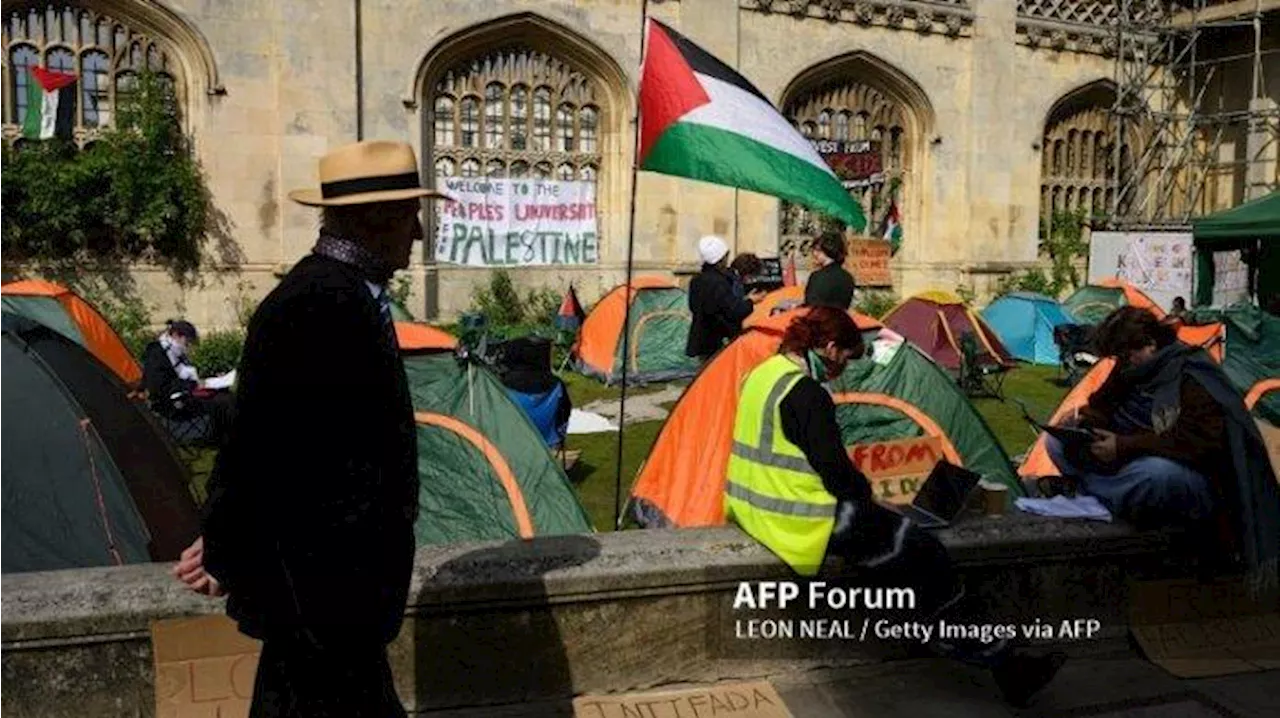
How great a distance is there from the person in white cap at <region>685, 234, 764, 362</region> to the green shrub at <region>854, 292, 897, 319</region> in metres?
9.44

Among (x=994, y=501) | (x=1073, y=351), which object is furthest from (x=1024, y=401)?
(x=994, y=501)

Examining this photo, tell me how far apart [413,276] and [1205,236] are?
10498 mm

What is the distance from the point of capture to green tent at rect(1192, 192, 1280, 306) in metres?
12.6

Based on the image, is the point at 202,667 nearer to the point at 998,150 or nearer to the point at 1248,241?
the point at 1248,241

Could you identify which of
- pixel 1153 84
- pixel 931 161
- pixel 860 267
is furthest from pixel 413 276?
pixel 1153 84

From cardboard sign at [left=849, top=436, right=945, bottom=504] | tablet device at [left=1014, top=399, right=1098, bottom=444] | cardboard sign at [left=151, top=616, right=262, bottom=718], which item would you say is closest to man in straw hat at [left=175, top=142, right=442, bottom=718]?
cardboard sign at [left=151, top=616, right=262, bottom=718]

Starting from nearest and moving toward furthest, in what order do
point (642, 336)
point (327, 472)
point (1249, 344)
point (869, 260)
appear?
point (327, 472) < point (1249, 344) < point (642, 336) < point (869, 260)

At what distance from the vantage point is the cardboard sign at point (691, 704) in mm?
3504

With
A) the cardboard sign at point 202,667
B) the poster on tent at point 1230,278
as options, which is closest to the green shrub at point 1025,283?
the poster on tent at point 1230,278

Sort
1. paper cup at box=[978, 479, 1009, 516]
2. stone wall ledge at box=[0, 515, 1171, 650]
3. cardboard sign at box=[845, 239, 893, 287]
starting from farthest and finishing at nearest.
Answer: cardboard sign at box=[845, 239, 893, 287] → paper cup at box=[978, 479, 1009, 516] → stone wall ledge at box=[0, 515, 1171, 650]

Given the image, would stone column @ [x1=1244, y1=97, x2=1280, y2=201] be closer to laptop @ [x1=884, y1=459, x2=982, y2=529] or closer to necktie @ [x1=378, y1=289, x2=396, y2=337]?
laptop @ [x1=884, y1=459, x2=982, y2=529]

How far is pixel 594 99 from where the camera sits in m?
16.7

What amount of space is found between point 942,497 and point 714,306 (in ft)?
15.7

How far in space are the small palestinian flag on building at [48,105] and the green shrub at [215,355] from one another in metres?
3.23
